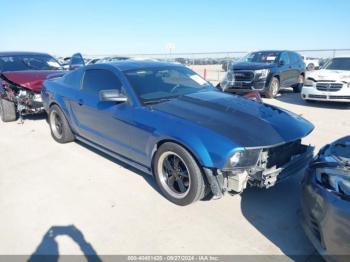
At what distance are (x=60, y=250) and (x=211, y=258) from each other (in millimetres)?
1381

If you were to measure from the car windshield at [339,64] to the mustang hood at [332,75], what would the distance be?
0.47m

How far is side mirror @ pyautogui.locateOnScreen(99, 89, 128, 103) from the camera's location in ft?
13.6

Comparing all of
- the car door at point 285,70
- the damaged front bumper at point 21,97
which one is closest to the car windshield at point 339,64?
the car door at point 285,70

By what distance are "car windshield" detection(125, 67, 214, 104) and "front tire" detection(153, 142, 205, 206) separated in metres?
0.81

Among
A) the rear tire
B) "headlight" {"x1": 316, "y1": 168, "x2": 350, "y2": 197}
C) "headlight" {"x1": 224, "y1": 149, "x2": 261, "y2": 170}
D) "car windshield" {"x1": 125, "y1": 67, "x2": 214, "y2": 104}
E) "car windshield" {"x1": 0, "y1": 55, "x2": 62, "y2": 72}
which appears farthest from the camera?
"car windshield" {"x1": 0, "y1": 55, "x2": 62, "y2": 72}

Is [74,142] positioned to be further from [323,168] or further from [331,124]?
[331,124]

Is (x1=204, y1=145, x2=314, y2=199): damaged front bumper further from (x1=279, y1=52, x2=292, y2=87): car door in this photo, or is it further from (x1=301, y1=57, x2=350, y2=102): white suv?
(x1=279, y1=52, x2=292, y2=87): car door

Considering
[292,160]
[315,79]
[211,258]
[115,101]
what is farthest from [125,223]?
[315,79]

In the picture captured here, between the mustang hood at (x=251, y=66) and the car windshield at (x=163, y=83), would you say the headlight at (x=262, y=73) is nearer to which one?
the mustang hood at (x=251, y=66)

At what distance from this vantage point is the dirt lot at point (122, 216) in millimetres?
3072

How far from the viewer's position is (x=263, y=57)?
12.1 metres

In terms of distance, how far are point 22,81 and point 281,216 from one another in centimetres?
641

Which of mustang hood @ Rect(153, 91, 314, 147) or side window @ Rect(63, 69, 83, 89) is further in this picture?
side window @ Rect(63, 69, 83, 89)

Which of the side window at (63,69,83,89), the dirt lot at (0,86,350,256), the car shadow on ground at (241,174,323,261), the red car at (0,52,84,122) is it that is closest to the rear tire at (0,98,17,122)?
the red car at (0,52,84,122)
